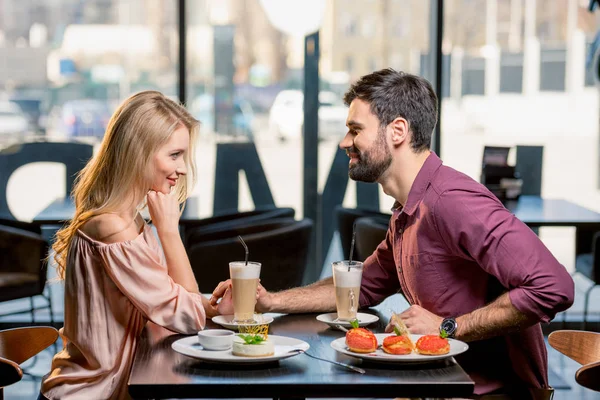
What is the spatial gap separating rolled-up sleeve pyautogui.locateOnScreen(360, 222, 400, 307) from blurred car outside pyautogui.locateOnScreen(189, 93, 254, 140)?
3.92m

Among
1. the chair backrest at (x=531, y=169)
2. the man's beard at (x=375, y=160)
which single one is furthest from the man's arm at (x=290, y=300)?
the chair backrest at (x=531, y=169)

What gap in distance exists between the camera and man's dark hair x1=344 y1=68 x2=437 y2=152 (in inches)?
103

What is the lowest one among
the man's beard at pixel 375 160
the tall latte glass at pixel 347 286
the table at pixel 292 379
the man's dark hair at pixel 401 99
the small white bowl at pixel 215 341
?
the table at pixel 292 379

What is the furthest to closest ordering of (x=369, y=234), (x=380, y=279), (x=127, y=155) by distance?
(x=369, y=234)
(x=380, y=279)
(x=127, y=155)

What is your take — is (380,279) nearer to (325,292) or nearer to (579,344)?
(325,292)

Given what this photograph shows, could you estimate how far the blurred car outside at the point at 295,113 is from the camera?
659 centimetres

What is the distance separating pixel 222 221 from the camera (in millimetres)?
5441

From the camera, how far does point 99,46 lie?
6488 mm

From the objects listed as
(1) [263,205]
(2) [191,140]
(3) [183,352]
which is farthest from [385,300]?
(1) [263,205]

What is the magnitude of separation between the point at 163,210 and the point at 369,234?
2244 mm

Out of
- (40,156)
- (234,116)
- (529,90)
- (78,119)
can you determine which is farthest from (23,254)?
(529,90)

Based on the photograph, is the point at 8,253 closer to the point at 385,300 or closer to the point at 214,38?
the point at 214,38

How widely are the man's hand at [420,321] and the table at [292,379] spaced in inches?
9.2

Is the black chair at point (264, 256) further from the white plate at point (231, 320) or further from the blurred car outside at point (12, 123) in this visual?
the blurred car outside at point (12, 123)
